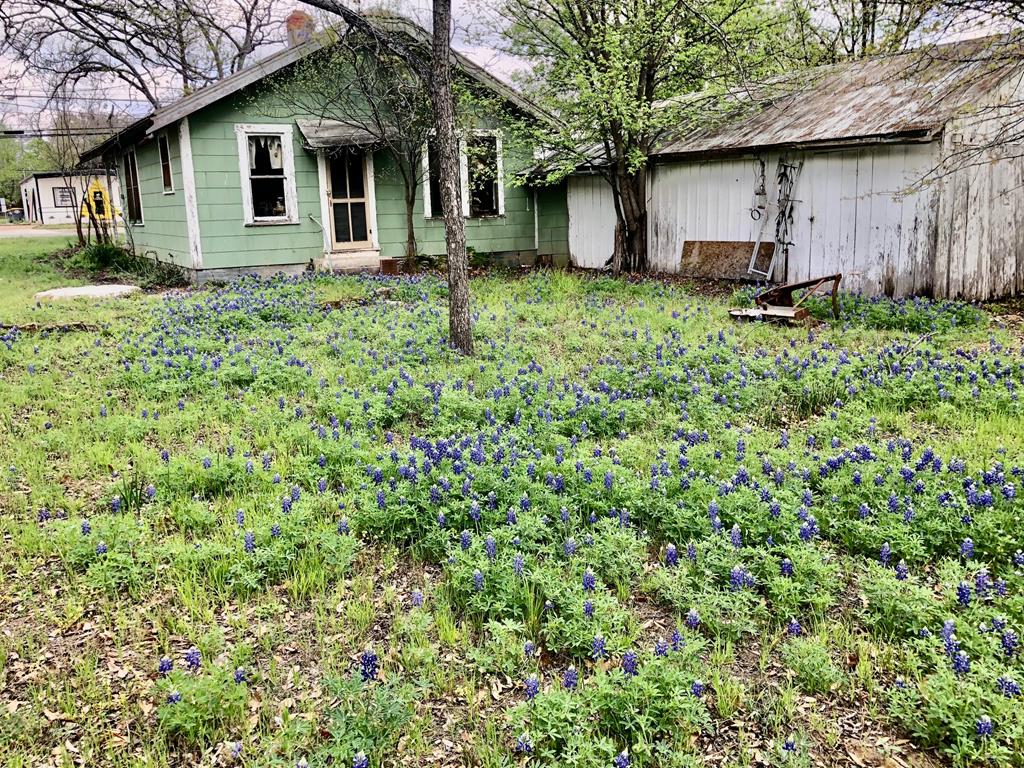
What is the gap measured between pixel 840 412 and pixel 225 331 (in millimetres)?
6892

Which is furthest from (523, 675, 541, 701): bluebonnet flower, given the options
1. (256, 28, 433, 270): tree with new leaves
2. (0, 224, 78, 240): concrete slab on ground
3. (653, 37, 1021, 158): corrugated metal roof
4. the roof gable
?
(0, 224, 78, 240): concrete slab on ground

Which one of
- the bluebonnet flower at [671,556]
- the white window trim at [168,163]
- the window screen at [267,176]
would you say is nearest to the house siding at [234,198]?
the window screen at [267,176]

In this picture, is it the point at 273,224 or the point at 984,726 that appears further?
the point at 273,224

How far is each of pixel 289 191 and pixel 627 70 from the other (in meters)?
6.83

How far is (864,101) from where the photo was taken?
36.5ft

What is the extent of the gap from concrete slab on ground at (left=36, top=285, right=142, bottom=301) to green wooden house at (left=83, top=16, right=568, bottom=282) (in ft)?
4.25

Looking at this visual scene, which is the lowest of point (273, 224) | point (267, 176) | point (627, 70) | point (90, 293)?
point (90, 293)

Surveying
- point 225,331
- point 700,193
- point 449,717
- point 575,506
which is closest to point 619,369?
point 575,506

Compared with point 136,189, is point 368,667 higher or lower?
lower

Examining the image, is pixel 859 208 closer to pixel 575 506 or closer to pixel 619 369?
pixel 619 369

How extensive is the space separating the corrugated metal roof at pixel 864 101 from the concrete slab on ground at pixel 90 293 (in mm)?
9947

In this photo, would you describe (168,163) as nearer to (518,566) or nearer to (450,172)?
(450,172)

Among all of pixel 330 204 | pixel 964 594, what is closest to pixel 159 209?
pixel 330 204

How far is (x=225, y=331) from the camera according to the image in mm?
8789
